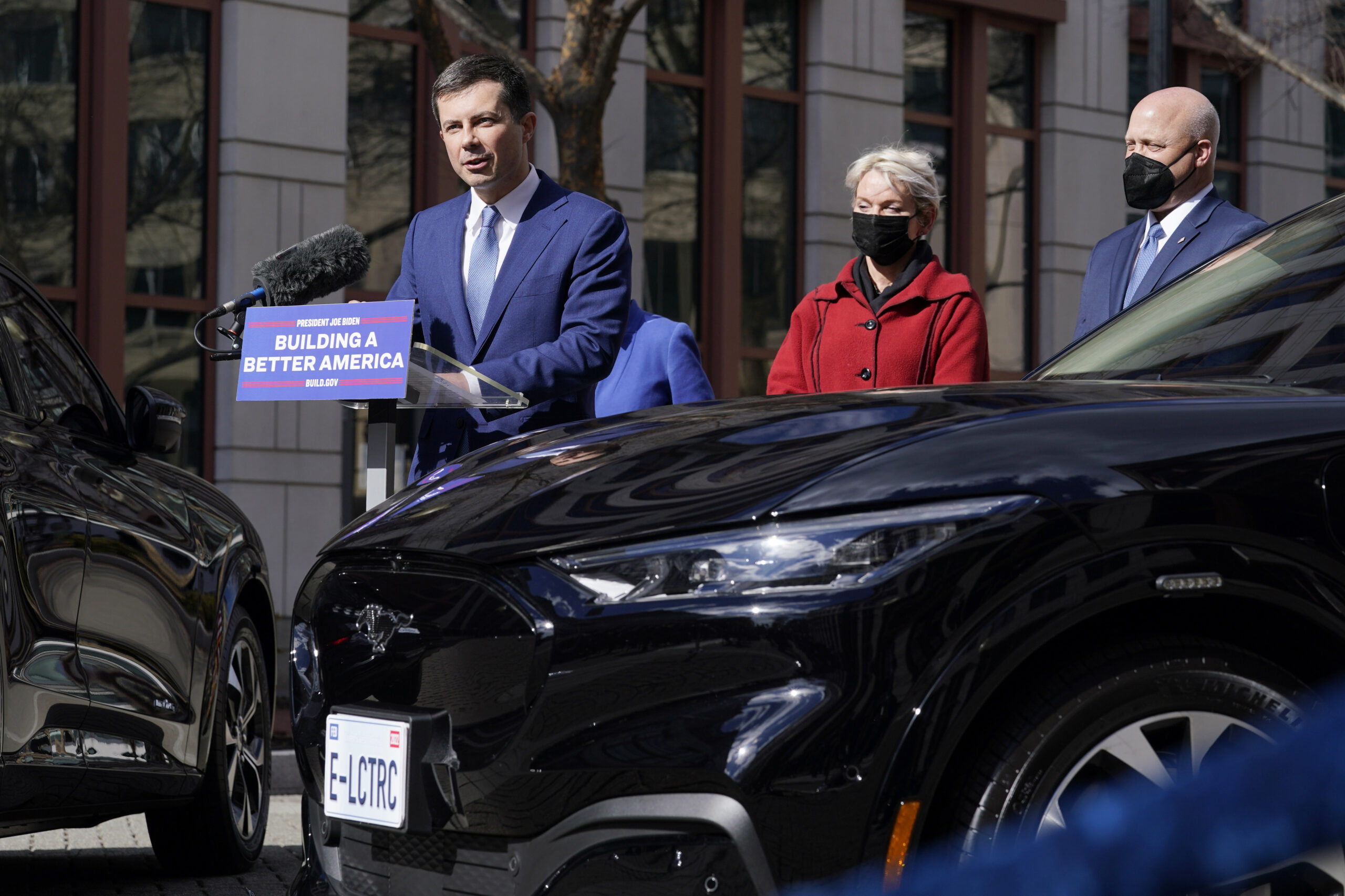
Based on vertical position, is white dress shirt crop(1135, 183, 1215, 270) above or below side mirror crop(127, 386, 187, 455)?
above

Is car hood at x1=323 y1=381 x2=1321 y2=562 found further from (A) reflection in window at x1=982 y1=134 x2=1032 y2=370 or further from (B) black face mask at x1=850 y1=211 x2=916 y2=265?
(A) reflection in window at x1=982 y1=134 x2=1032 y2=370

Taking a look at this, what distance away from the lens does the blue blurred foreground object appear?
107 centimetres

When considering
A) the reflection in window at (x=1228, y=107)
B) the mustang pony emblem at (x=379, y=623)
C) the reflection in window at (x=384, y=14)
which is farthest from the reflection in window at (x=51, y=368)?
the reflection in window at (x=1228, y=107)

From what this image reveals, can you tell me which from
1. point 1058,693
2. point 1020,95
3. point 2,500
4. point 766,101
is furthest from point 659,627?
point 1020,95

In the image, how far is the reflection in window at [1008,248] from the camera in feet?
58.9

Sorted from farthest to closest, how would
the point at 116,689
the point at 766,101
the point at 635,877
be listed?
the point at 766,101 → the point at 116,689 → the point at 635,877

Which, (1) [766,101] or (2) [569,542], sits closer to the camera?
(2) [569,542]

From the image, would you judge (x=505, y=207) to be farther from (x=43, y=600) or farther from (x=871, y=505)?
(x=871, y=505)

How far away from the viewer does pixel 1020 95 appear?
18125 millimetres

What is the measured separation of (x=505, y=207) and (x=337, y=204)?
9.07m

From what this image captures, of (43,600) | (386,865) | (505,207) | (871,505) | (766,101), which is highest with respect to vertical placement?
(766,101)

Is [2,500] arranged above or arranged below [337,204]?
below

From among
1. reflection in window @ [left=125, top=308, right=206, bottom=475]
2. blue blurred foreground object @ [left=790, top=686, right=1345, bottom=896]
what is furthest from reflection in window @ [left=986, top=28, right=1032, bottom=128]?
blue blurred foreground object @ [left=790, top=686, right=1345, bottom=896]

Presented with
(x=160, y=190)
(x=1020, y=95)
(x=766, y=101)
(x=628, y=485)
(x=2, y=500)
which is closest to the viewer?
(x=628, y=485)
